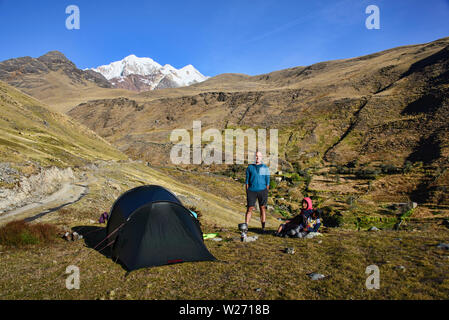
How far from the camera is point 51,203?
15.6 m

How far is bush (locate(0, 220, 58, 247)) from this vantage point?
9170 mm

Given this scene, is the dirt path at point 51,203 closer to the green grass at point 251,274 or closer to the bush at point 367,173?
the green grass at point 251,274

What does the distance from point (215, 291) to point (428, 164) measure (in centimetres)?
5374

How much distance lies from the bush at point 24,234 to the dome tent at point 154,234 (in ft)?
9.44

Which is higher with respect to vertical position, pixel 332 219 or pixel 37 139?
pixel 37 139

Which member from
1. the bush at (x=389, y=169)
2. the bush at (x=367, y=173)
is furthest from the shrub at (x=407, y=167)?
the bush at (x=367, y=173)

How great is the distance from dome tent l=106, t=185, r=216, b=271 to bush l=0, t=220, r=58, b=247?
2876 mm

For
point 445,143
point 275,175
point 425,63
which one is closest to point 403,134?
point 445,143

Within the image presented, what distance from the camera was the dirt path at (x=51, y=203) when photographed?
12.7 metres

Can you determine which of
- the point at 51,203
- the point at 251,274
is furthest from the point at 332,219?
the point at 51,203

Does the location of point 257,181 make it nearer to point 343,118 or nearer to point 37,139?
point 37,139

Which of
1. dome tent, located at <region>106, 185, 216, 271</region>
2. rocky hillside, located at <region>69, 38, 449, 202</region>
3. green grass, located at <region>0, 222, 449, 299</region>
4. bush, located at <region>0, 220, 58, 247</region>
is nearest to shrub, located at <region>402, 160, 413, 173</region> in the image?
rocky hillside, located at <region>69, 38, 449, 202</region>

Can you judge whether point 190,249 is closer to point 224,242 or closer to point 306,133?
point 224,242

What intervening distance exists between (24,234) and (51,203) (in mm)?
6965
